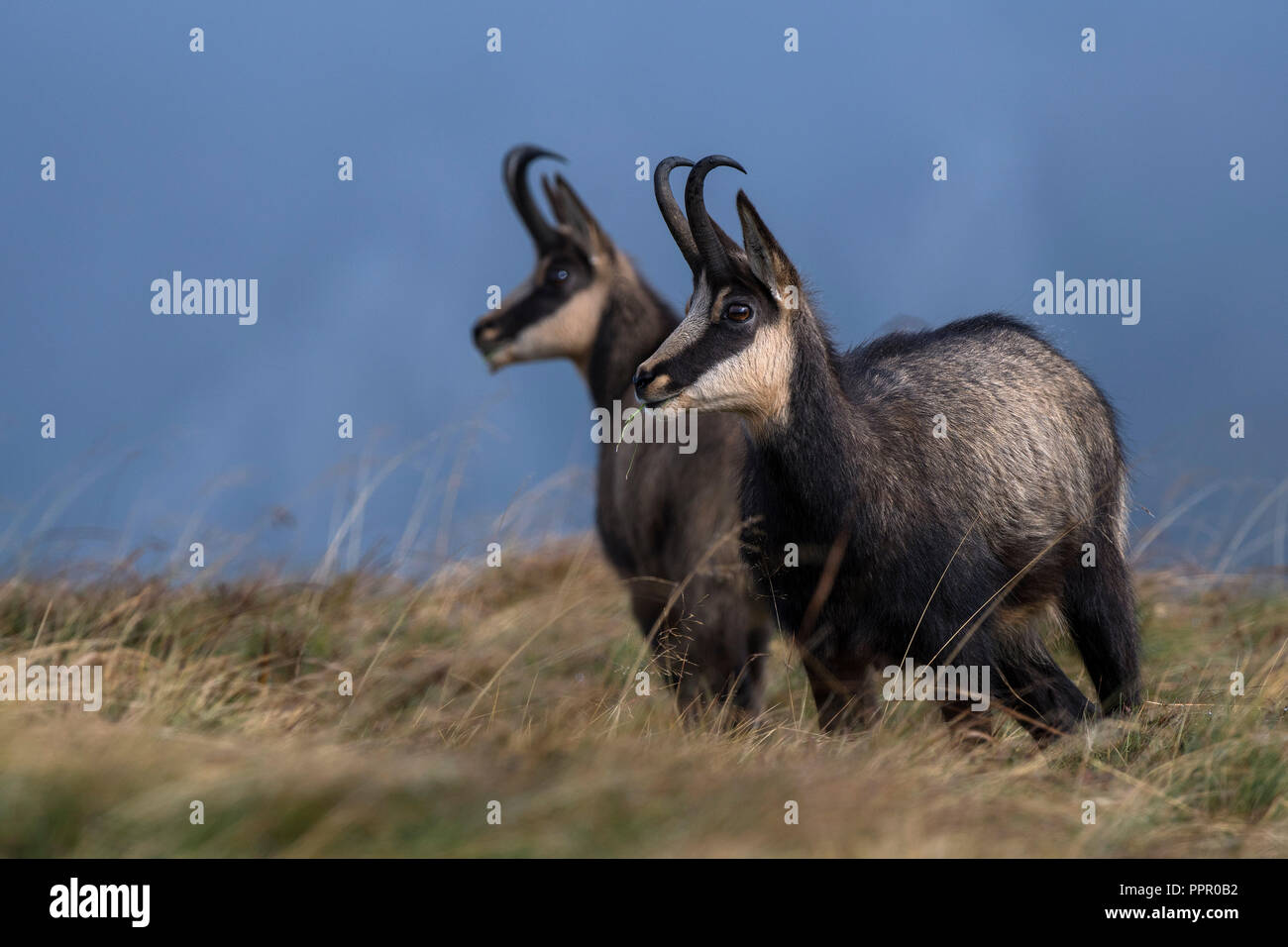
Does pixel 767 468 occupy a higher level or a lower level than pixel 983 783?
higher

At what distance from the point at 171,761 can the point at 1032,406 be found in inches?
177

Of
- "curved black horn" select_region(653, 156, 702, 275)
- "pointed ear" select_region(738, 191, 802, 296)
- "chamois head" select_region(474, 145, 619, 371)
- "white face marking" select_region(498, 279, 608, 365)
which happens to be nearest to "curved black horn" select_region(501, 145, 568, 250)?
"chamois head" select_region(474, 145, 619, 371)

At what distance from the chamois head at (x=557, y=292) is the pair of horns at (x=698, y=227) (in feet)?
10.5

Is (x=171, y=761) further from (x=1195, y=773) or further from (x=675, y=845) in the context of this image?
(x=1195, y=773)

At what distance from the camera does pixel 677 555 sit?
752cm

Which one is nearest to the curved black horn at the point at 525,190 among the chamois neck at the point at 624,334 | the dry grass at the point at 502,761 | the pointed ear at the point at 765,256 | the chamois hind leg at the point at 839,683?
the chamois neck at the point at 624,334

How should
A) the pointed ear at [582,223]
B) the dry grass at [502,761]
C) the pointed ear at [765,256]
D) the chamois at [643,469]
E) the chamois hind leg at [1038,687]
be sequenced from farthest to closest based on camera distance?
the pointed ear at [582,223] → the chamois at [643,469] → the chamois hind leg at [1038,687] → the pointed ear at [765,256] → the dry grass at [502,761]

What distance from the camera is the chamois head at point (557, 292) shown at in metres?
8.86

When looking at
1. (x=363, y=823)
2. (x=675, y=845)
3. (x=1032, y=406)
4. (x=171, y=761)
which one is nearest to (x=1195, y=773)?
(x=1032, y=406)

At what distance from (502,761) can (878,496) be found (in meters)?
2.40

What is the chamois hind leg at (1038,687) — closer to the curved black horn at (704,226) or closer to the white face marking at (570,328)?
the curved black horn at (704,226)

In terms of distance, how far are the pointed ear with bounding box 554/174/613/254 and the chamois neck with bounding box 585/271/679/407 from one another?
283 mm

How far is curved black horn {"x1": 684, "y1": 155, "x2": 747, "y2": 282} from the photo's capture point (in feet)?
17.8
